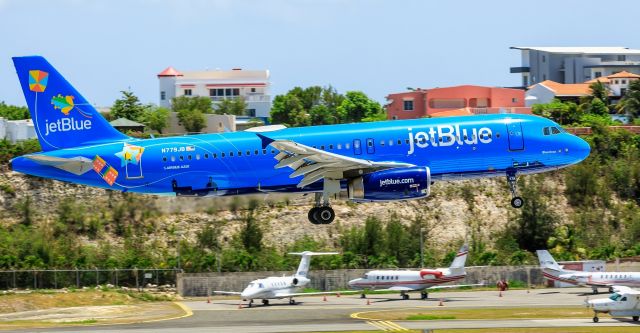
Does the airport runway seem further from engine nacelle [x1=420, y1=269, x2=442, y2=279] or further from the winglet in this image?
the winglet

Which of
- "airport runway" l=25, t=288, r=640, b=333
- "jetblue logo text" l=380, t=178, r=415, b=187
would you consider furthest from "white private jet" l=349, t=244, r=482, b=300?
"jetblue logo text" l=380, t=178, r=415, b=187

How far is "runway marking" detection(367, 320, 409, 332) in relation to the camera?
7178 cm

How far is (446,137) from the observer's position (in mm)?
74875

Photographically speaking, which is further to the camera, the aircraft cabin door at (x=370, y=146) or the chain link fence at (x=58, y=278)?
the chain link fence at (x=58, y=278)

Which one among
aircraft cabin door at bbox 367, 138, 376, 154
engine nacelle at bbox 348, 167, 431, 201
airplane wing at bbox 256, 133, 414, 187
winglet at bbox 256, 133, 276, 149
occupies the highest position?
winglet at bbox 256, 133, 276, 149

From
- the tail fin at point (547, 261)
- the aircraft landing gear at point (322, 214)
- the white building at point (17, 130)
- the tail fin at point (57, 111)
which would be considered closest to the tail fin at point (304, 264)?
the tail fin at point (547, 261)

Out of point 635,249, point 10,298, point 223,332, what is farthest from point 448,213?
point 223,332

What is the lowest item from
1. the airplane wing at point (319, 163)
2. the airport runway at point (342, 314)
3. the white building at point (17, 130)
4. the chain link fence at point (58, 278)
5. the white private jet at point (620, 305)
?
the airport runway at point (342, 314)

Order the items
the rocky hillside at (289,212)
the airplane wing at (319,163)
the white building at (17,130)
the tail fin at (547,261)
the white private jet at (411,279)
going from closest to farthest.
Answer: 1. the airplane wing at (319,163)
2. the white private jet at (411,279)
3. the tail fin at (547,261)
4. the rocky hillside at (289,212)
5. the white building at (17,130)

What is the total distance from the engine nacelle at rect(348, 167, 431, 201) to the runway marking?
21.9ft

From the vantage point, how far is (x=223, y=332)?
70.9 m

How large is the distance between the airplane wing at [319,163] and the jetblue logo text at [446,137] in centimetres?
153

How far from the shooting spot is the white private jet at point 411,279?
94688 millimetres

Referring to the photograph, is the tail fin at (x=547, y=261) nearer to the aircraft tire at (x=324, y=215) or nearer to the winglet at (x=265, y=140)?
the aircraft tire at (x=324, y=215)
